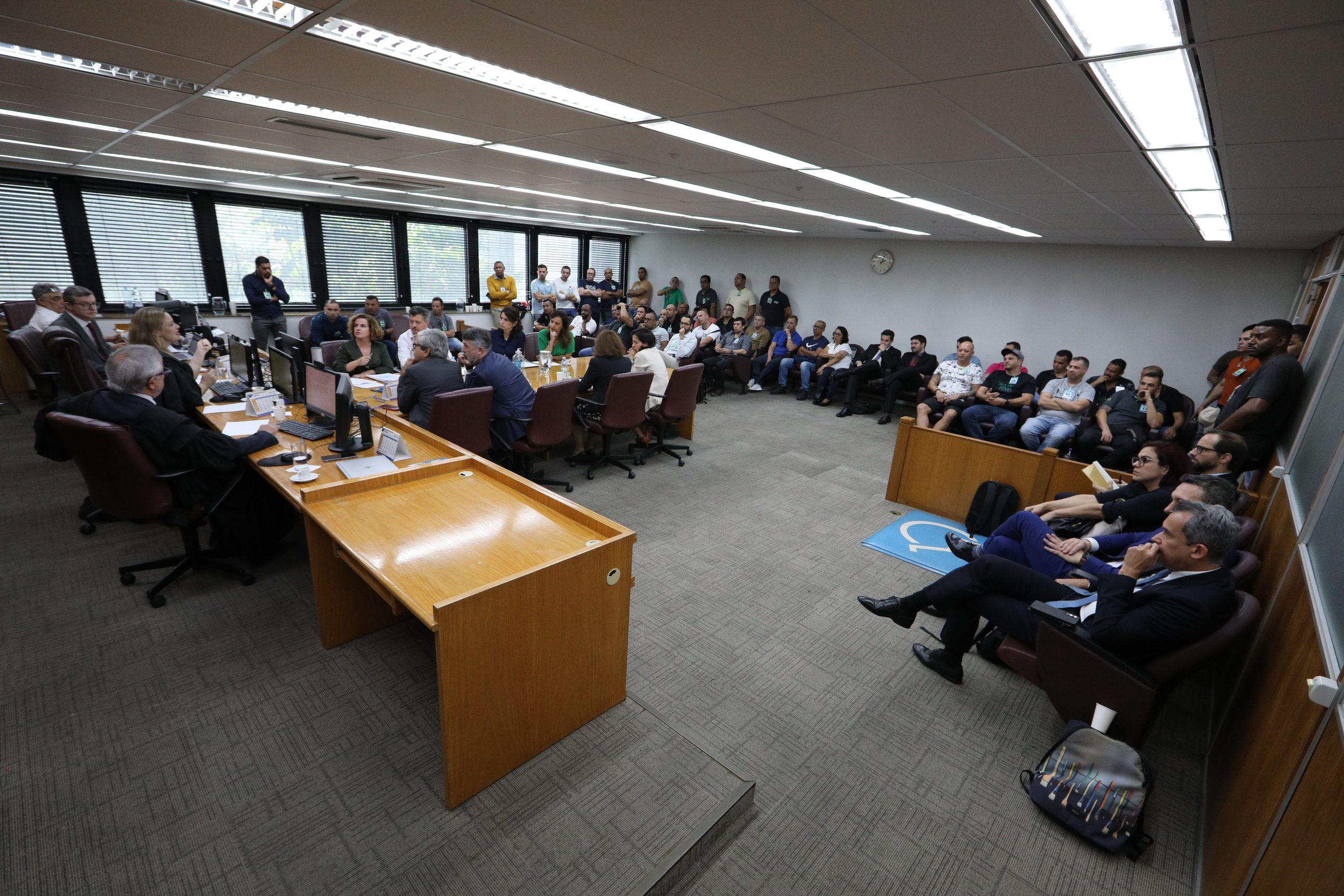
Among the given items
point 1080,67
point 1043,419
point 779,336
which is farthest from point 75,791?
point 779,336

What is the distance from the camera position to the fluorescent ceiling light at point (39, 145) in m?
4.50

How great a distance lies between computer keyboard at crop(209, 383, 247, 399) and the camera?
4055 mm

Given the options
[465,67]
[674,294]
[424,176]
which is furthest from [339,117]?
[674,294]

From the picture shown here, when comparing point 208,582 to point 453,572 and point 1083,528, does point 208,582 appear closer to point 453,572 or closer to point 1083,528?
point 453,572

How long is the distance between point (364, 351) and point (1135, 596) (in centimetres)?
562

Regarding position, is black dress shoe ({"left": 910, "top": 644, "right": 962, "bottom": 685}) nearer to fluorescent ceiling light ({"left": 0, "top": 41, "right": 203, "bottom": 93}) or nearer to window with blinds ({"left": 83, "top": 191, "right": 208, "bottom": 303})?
fluorescent ceiling light ({"left": 0, "top": 41, "right": 203, "bottom": 93})

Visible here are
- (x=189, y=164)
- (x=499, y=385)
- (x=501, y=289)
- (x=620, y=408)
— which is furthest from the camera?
(x=501, y=289)

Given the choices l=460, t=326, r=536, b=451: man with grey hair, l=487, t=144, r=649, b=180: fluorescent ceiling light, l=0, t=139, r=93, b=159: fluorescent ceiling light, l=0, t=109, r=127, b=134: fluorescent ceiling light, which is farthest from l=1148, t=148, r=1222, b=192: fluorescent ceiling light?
l=0, t=139, r=93, b=159: fluorescent ceiling light

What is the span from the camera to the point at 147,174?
631 cm

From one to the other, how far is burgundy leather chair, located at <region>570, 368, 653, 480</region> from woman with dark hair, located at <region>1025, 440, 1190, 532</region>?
3.21 m

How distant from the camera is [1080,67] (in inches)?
67.4

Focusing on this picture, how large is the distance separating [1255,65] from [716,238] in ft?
33.9

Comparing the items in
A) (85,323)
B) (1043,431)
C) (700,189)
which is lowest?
(1043,431)

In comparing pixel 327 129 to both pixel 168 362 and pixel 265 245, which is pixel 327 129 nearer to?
pixel 168 362
